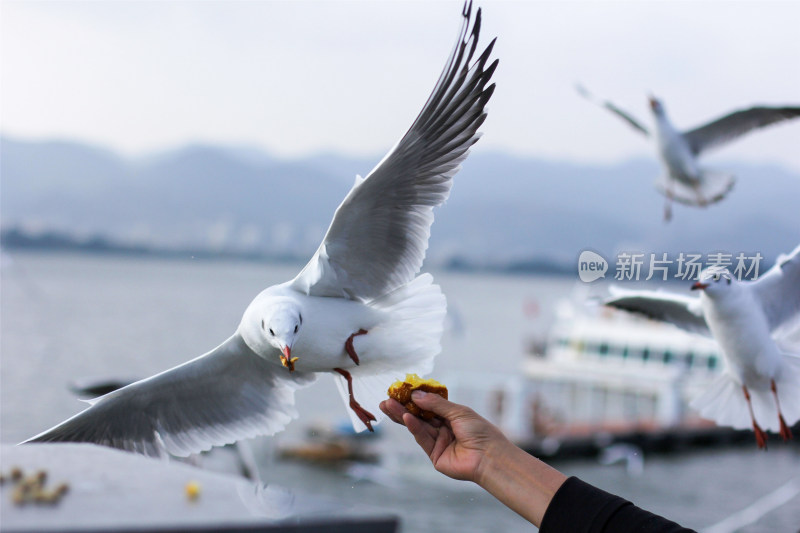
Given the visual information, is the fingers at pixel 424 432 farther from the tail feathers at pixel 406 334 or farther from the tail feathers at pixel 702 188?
the tail feathers at pixel 702 188

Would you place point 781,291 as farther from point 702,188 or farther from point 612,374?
point 612,374

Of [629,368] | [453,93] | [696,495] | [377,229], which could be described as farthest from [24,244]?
[696,495]

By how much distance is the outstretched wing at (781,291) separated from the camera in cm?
150

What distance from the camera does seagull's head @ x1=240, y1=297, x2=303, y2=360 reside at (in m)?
1.05

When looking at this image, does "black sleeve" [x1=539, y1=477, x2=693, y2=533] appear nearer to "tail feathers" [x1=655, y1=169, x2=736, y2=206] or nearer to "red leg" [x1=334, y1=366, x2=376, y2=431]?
"red leg" [x1=334, y1=366, x2=376, y2=431]

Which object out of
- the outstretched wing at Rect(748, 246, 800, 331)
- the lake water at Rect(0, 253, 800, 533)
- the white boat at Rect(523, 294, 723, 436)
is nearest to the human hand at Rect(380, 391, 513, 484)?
the lake water at Rect(0, 253, 800, 533)

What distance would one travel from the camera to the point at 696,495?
9305 millimetres

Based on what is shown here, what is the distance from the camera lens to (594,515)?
0.71 meters

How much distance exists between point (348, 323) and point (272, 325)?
0.17 meters

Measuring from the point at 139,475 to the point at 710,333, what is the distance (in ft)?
3.87

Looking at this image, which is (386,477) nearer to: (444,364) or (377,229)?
(444,364)

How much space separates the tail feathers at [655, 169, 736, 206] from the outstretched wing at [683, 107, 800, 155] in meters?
0.06

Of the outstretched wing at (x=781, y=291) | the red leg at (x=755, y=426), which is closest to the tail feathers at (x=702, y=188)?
the outstretched wing at (x=781, y=291)

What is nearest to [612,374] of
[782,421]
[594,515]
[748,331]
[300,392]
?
[300,392]
